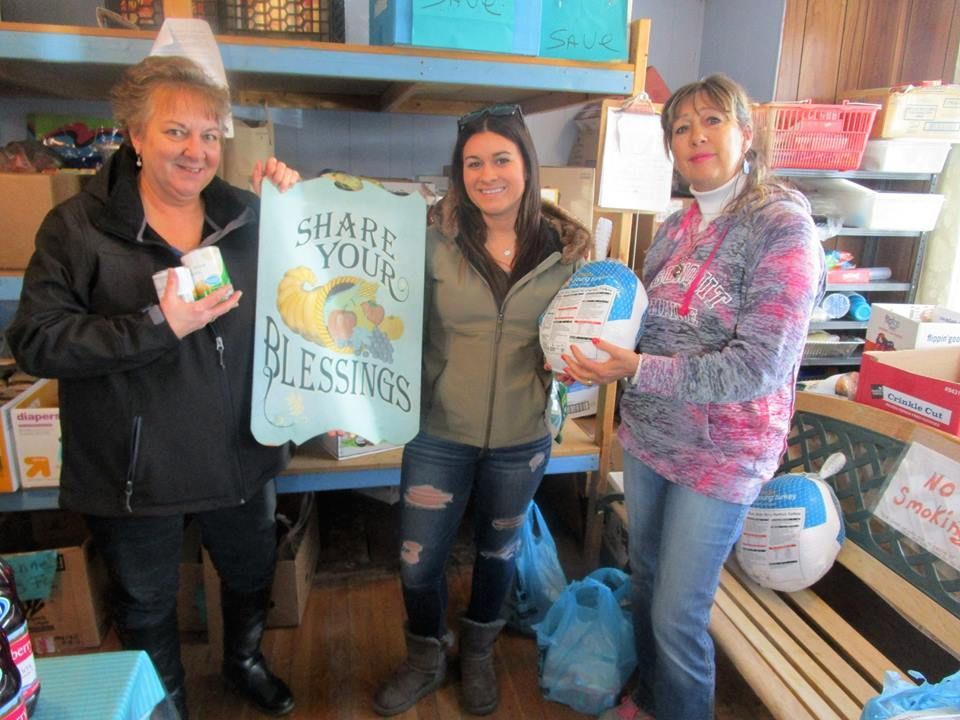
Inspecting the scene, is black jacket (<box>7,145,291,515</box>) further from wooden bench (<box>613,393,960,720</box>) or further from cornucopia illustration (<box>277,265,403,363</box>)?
wooden bench (<box>613,393,960,720</box>)

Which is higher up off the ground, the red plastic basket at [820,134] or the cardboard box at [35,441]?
the red plastic basket at [820,134]

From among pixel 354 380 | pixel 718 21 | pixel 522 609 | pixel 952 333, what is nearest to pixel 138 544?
pixel 354 380

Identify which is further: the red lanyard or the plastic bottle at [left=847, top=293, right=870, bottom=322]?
the plastic bottle at [left=847, top=293, right=870, bottom=322]

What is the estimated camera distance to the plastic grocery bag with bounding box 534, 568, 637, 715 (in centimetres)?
178

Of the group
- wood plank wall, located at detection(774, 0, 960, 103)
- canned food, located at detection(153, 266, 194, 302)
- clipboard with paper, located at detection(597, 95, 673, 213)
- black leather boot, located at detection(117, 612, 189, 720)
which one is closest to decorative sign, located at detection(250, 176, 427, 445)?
canned food, located at detection(153, 266, 194, 302)

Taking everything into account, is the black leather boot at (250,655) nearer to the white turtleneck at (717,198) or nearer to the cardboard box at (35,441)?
the cardboard box at (35,441)

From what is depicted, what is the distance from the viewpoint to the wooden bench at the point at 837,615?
1440mm

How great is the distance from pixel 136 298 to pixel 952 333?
7.66ft

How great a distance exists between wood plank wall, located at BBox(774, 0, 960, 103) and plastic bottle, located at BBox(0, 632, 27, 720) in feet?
10.6

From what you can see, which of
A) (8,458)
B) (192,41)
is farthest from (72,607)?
(192,41)

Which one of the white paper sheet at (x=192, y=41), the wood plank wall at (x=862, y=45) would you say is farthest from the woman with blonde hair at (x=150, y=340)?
the wood plank wall at (x=862, y=45)

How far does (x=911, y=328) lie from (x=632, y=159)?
3.70ft

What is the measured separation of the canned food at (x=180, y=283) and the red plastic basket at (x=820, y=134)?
223 cm

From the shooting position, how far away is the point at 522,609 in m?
2.13
